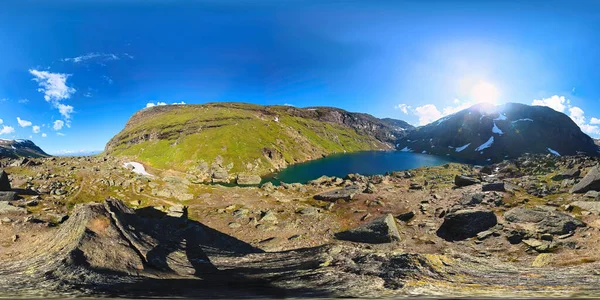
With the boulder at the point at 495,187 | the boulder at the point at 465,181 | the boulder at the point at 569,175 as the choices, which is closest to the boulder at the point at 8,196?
the boulder at the point at 495,187

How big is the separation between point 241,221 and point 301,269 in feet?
83.5

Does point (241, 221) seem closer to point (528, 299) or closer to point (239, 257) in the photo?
point (239, 257)

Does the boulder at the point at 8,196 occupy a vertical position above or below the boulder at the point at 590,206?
below

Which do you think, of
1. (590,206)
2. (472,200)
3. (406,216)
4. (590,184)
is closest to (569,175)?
(590,184)

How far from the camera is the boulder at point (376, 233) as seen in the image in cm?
2980

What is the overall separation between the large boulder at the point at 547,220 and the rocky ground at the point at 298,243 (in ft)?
0.35

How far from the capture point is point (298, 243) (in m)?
31.0

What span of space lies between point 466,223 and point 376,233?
34.6ft

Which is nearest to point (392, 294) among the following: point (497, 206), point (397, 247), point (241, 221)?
point (397, 247)

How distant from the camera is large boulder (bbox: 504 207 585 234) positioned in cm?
2568

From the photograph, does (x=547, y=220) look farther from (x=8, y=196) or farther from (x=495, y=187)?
(x=8, y=196)

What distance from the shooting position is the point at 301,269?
14.9 meters

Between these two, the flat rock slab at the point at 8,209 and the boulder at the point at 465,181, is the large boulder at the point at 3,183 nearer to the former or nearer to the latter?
the flat rock slab at the point at 8,209

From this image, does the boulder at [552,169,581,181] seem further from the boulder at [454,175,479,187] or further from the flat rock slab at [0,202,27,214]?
the flat rock slab at [0,202,27,214]
